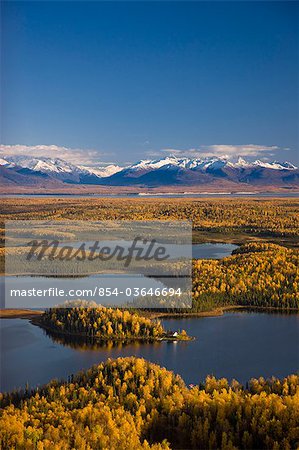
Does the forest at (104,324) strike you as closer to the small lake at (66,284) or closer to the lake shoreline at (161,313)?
the lake shoreline at (161,313)

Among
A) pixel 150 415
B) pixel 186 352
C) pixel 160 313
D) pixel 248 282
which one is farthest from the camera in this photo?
pixel 248 282

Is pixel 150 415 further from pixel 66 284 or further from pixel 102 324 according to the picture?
pixel 66 284

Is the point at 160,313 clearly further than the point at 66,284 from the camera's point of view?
No

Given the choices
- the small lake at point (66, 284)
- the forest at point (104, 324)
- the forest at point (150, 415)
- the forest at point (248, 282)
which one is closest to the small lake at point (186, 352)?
the forest at point (104, 324)

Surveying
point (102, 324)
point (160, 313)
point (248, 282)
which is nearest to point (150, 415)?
point (102, 324)

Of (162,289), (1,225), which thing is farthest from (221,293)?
(1,225)

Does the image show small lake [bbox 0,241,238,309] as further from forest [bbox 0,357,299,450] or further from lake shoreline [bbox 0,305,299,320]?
forest [bbox 0,357,299,450]
